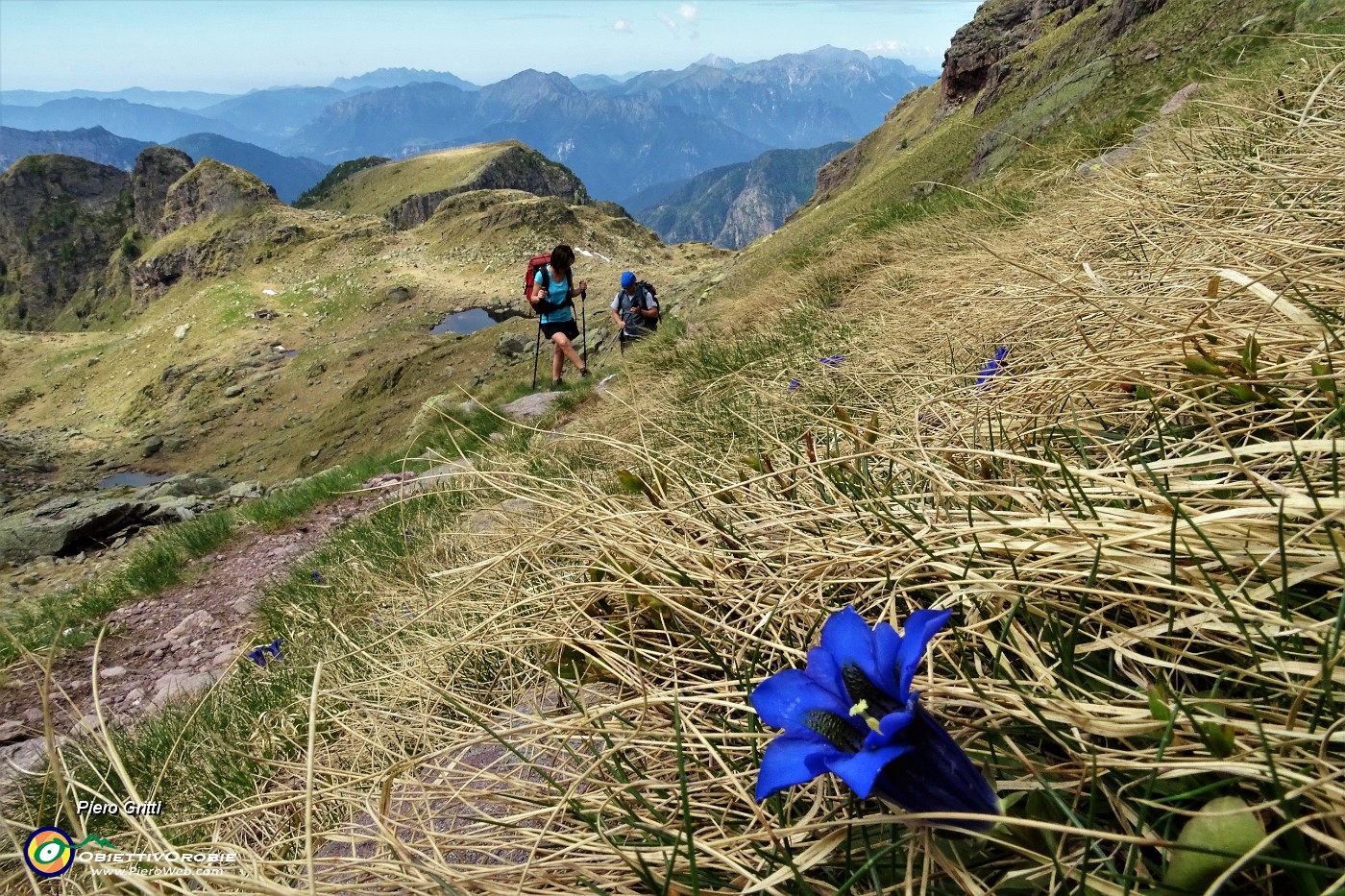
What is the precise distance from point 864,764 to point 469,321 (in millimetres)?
47650

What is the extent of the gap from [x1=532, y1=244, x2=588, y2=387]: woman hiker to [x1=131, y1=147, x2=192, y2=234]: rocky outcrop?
111 meters

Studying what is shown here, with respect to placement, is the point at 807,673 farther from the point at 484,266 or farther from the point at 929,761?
the point at 484,266

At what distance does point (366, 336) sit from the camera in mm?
46438

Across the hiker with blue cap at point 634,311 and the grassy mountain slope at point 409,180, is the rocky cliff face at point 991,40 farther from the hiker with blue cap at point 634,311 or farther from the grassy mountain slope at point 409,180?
the grassy mountain slope at point 409,180

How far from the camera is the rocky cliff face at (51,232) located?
377 feet

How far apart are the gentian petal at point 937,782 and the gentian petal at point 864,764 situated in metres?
0.07

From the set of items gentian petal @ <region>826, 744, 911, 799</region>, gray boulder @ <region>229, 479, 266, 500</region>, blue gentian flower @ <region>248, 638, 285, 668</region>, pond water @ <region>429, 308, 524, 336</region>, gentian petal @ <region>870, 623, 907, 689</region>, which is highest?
gentian petal @ <region>870, 623, 907, 689</region>

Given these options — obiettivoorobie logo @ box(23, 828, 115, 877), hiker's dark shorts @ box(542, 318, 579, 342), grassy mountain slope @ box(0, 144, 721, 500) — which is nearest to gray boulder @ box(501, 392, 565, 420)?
hiker's dark shorts @ box(542, 318, 579, 342)

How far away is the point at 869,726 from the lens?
3.16ft

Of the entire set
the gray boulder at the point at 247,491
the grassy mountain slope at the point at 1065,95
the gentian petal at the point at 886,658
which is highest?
the grassy mountain slope at the point at 1065,95

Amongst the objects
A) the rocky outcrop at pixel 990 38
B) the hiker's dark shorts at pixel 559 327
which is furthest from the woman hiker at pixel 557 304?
the rocky outcrop at pixel 990 38

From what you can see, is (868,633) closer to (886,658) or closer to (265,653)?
(886,658)

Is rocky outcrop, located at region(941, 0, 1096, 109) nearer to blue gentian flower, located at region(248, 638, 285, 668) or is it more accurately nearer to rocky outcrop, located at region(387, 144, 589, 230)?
blue gentian flower, located at region(248, 638, 285, 668)

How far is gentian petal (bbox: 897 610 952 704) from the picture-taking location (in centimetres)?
92
